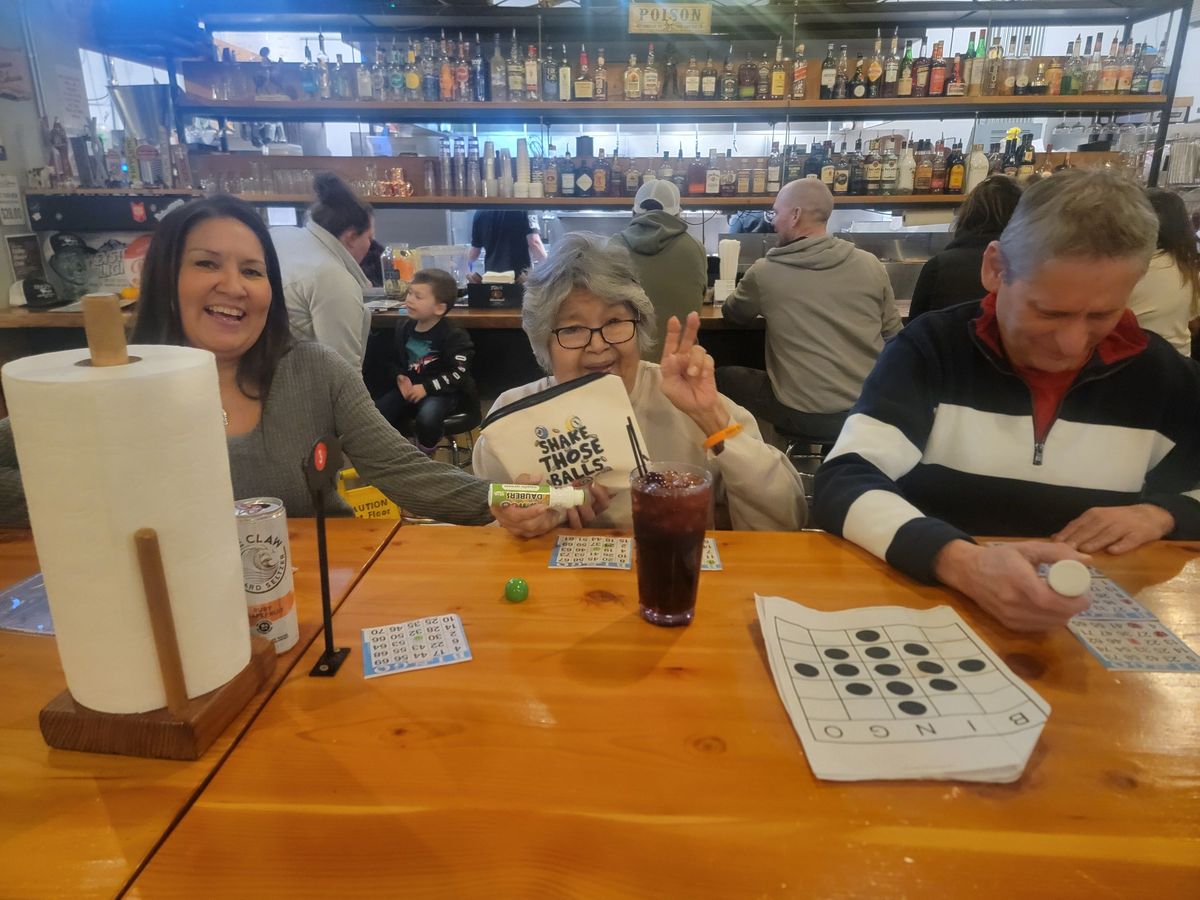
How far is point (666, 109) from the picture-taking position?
183 inches

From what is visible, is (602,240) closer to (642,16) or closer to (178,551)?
(178,551)

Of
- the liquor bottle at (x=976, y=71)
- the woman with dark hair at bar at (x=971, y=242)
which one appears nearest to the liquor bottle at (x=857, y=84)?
the liquor bottle at (x=976, y=71)

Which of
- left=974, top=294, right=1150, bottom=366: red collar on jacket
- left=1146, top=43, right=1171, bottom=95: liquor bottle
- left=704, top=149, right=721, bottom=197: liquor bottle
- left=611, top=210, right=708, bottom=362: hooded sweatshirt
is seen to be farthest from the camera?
left=704, top=149, right=721, bottom=197: liquor bottle

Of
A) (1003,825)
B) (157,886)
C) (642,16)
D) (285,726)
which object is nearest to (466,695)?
(285,726)

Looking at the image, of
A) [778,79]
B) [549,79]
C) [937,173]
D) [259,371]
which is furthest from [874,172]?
[259,371]

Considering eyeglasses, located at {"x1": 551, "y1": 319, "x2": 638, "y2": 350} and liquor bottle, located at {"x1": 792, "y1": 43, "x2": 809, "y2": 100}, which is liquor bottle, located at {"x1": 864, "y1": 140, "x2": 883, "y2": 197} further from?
eyeglasses, located at {"x1": 551, "y1": 319, "x2": 638, "y2": 350}

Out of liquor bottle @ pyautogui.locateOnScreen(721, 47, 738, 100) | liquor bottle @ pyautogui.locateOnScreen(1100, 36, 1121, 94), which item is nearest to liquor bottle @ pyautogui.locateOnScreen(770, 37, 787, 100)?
liquor bottle @ pyautogui.locateOnScreen(721, 47, 738, 100)

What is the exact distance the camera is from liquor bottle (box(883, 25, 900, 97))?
179 inches

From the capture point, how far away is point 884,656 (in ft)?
2.98

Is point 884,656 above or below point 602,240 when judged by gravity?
below

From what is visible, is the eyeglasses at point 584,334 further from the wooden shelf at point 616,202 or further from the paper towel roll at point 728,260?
the wooden shelf at point 616,202

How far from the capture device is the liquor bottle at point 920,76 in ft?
14.9

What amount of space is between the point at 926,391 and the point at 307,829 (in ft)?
4.21

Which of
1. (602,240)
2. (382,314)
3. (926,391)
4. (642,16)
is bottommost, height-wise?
(382,314)
